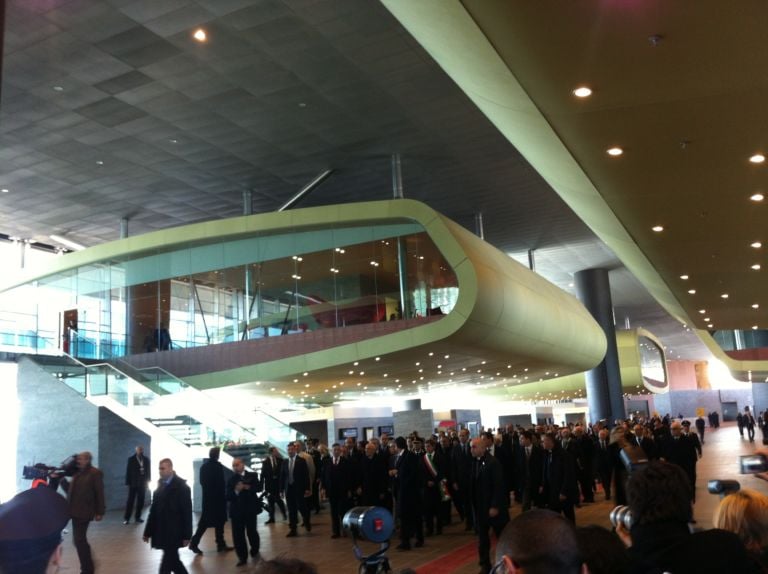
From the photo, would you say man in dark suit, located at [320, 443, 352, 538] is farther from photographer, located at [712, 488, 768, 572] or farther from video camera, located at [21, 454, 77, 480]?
photographer, located at [712, 488, 768, 572]

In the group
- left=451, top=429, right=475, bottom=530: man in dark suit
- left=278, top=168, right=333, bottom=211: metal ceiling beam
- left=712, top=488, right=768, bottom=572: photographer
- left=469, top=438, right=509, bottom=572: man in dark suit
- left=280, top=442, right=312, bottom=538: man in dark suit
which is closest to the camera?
left=712, top=488, right=768, bottom=572: photographer

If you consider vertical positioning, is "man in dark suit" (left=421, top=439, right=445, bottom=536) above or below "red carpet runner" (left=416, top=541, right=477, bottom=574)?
above

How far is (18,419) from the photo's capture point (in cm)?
2191

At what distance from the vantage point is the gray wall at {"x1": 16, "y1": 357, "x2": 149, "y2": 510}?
21.0 metres

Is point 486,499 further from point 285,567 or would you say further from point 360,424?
point 360,424

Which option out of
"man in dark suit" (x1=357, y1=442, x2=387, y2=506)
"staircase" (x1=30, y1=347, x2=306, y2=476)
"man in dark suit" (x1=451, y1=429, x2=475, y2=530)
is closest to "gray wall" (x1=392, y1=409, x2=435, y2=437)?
"staircase" (x1=30, y1=347, x2=306, y2=476)

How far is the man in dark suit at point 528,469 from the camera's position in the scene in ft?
46.2

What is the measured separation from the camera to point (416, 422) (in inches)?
1687

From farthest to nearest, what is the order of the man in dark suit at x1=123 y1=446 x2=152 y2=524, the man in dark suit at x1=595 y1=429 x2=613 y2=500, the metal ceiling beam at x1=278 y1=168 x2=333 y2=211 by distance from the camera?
the metal ceiling beam at x1=278 y1=168 x2=333 y2=211 → the man in dark suit at x1=595 y1=429 x2=613 y2=500 → the man in dark suit at x1=123 y1=446 x2=152 y2=524

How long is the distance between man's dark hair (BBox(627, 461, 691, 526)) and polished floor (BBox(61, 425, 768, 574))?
6311 mm

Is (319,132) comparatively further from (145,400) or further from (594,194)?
(594,194)

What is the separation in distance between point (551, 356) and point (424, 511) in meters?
18.4

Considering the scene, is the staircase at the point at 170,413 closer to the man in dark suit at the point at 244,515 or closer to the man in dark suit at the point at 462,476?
the man in dark suit at the point at 462,476

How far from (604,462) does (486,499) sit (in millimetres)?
10061
